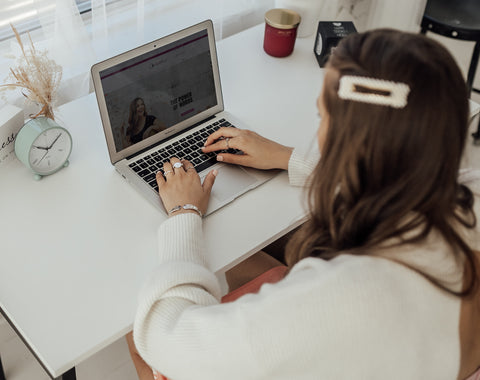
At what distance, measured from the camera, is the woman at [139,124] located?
1179 millimetres

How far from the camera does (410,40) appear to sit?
687 millimetres

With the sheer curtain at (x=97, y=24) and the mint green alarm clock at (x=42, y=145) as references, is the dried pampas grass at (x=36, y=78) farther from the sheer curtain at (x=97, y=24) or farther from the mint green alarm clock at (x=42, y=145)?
the sheer curtain at (x=97, y=24)

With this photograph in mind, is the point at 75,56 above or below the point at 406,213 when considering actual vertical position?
below

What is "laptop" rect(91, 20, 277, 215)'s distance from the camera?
1.13 meters

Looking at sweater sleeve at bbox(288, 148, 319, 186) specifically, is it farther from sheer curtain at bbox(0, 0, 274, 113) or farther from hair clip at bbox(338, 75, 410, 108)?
sheer curtain at bbox(0, 0, 274, 113)

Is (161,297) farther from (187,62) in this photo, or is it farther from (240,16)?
(240,16)

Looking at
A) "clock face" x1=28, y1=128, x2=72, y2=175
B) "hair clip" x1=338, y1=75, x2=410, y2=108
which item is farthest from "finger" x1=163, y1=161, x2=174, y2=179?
"hair clip" x1=338, y1=75, x2=410, y2=108

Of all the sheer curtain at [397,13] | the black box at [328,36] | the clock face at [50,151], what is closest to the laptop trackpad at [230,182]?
the clock face at [50,151]

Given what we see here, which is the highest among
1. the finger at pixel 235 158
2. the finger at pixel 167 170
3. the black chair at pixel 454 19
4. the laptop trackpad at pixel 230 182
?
the finger at pixel 167 170

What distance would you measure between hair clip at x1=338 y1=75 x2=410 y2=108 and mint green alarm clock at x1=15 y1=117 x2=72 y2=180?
703mm

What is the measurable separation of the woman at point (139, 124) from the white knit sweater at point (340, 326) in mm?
538

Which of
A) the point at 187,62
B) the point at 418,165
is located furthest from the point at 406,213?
the point at 187,62

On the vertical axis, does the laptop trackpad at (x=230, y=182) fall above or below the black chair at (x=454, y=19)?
above

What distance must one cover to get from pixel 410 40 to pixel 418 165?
16cm
